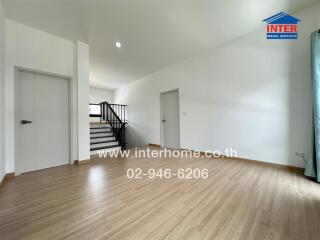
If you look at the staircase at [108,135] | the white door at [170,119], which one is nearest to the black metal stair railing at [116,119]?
the staircase at [108,135]

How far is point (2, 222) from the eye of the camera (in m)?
1.44

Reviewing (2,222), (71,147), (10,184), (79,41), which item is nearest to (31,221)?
(2,222)

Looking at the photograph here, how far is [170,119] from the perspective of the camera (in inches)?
205

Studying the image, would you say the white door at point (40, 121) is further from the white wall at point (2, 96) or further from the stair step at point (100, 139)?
the stair step at point (100, 139)

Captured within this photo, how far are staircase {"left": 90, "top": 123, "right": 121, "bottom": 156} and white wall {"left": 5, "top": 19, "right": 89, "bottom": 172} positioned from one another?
122 cm

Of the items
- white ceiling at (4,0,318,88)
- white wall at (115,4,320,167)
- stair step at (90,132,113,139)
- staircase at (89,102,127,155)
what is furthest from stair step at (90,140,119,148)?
white ceiling at (4,0,318,88)

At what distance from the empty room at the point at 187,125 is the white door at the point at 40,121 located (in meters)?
0.02

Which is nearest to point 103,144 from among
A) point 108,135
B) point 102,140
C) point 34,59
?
point 102,140

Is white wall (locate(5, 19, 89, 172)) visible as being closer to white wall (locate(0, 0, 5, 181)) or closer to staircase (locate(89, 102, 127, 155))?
white wall (locate(0, 0, 5, 181))

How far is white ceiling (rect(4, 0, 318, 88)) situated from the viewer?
8.32 feet

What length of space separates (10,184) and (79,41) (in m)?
3.19

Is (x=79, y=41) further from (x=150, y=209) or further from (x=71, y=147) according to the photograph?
(x=150, y=209)

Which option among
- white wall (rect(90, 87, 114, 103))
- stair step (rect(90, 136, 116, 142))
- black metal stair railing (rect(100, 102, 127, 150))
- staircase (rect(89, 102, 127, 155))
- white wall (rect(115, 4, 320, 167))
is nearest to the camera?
white wall (rect(115, 4, 320, 167))

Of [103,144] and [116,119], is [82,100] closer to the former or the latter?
[103,144]
